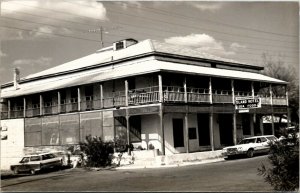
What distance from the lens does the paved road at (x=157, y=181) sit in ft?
47.6

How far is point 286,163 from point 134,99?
14.9m

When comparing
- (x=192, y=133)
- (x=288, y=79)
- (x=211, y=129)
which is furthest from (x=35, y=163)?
(x=288, y=79)

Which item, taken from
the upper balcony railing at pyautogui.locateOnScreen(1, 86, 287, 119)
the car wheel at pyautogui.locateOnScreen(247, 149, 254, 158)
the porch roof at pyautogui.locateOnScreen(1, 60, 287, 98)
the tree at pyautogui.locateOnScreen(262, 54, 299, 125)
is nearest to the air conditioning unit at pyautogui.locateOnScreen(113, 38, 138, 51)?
the porch roof at pyautogui.locateOnScreen(1, 60, 287, 98)

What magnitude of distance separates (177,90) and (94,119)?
5.46 metres

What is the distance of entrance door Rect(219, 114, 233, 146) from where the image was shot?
29.0 m

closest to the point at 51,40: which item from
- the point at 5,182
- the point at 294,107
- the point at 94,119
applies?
the point at 5,182

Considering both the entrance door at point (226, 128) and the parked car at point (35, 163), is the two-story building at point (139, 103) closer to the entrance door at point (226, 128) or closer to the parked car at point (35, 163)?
the entrance door at point (226, 128)

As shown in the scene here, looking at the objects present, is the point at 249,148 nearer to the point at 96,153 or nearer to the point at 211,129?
the point at 211,129

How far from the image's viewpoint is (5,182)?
1894cm

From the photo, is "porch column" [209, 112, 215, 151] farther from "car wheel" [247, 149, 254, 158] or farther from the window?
"car wheel" [247, 149, 254, 158]

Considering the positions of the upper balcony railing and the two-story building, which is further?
the two-story building

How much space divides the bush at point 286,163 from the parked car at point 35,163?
43.6ft

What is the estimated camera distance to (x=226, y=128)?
2939 cm

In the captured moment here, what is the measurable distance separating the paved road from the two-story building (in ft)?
17.9
